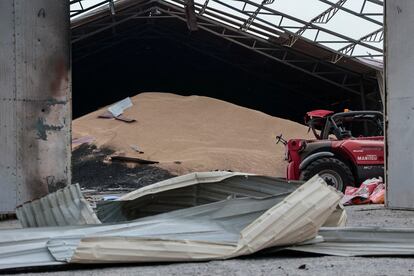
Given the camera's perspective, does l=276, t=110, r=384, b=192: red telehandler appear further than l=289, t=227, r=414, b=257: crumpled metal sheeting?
Yes

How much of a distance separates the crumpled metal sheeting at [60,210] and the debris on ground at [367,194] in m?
5.86

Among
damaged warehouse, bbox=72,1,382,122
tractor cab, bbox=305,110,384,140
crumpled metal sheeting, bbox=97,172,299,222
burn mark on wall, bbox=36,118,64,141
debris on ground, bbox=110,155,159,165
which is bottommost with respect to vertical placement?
crumpled metal sheeting, bbox=97,172,299,222

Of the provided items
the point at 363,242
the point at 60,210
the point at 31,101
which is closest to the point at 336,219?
the point at 363,242

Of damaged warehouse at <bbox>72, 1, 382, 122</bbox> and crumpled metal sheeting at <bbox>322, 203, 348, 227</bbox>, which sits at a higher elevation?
damaged warehouse at <bbox>72, 1, 382, 122</bbox>

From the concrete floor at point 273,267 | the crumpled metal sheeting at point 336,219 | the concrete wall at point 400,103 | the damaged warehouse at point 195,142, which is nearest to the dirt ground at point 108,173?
the damaged warehouse at point 195,142

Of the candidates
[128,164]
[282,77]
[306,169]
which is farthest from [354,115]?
[282,77]

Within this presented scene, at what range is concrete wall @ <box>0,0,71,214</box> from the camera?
28.6 feet

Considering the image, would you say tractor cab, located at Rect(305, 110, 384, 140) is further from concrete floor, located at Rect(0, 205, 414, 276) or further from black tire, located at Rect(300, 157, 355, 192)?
concrete floor, located at Rect(0, 205, 414, 276)

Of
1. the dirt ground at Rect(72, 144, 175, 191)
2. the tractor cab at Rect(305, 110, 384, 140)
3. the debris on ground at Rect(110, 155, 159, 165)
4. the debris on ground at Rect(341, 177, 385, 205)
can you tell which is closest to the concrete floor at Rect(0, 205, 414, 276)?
the debris on ground at Rect(341, 177, 385, 205)

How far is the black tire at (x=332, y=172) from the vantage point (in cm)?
1287

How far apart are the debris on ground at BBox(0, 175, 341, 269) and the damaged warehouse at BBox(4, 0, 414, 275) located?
13 mm

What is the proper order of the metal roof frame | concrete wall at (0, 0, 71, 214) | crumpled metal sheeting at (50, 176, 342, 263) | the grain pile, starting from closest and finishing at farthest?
crumpled metal sheeting at (50, 176, 342, 263), concrete wall at (0, 0, 71, 214), the grain pile, the metal roof frame

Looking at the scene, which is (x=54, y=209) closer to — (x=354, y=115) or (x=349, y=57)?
(x=354, y=115)

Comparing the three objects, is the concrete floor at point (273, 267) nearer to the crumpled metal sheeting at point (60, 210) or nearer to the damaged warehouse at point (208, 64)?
the crumpled metal sheeting at point (60, 210)
